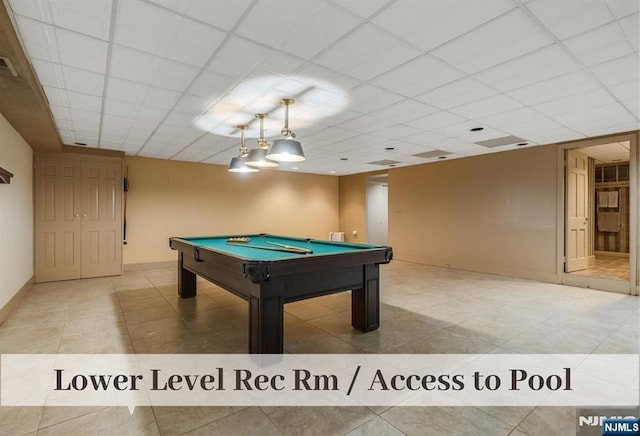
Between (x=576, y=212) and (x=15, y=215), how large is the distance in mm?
8830

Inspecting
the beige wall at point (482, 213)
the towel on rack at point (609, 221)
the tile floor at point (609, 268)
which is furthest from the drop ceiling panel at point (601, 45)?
the towel on rack at point (609, 221)

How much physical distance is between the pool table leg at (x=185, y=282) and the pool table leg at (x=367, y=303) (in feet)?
8.25

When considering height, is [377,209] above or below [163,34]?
below

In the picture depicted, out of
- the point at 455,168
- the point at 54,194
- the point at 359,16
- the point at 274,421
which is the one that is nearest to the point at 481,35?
the point at 359,16

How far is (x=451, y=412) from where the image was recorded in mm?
1923

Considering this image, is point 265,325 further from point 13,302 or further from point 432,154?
point 432,154

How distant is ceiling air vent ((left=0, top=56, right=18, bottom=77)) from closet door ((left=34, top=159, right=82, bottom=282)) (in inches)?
149

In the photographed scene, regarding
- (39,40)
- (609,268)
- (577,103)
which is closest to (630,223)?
(609,268)

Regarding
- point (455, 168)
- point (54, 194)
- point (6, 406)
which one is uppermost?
point (455, 168)

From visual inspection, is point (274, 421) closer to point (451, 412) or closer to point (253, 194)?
point (451, 412)

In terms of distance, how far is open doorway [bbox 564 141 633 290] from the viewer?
17.8 feet

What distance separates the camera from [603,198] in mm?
8195

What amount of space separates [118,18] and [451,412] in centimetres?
323

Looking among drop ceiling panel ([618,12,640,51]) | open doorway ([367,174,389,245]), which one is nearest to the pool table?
drop ceiling panel ([618,12,640,51])
